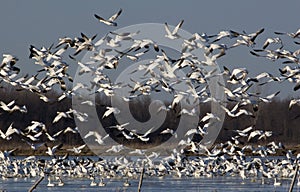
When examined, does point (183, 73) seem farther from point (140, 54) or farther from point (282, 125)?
point (282, 125)

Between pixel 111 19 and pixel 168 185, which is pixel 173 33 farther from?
pixel 168 185

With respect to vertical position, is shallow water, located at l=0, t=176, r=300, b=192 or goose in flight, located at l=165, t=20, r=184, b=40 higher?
goose in flight, located at l=165, t=20, r=184, b=40

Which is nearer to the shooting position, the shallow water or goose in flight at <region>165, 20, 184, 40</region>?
goose in flight at <region>165, 20, 184, 40</region>

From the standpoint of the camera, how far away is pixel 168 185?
21.5 metres

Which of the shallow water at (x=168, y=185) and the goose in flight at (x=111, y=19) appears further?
the shallow water at (x=168, y=185)

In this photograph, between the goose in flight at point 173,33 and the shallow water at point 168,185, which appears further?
the shallow water at point 168,185

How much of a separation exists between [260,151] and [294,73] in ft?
20.9

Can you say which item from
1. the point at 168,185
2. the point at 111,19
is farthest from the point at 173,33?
the point at 168,185

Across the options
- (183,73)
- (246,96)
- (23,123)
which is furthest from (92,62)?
(23,123)

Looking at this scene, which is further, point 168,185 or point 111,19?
point 168,185

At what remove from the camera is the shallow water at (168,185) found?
20047mm

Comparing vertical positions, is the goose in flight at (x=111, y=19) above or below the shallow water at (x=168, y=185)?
above

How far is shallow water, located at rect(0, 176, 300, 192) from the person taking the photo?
20.0m

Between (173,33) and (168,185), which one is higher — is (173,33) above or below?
above
